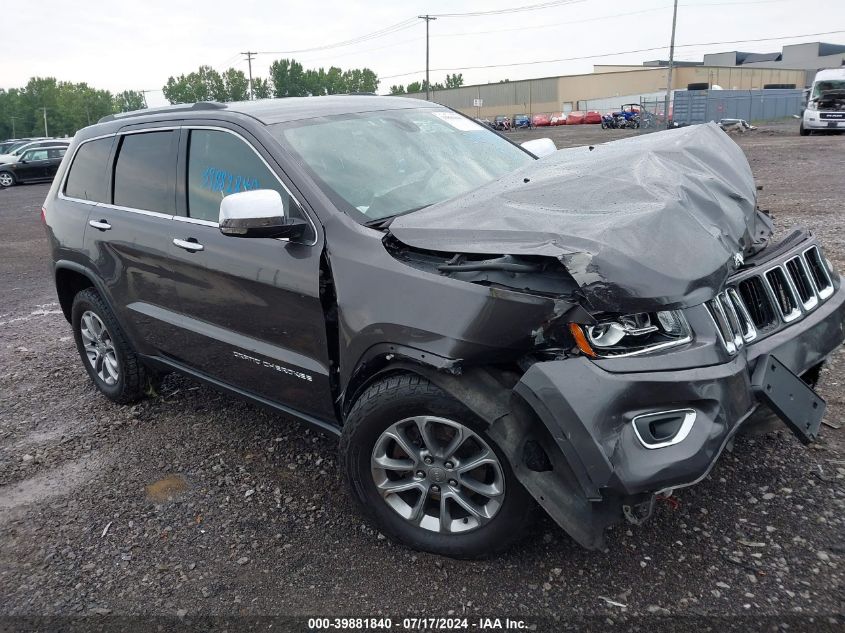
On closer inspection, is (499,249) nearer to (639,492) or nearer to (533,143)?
(639,492)

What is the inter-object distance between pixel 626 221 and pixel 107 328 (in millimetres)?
3441

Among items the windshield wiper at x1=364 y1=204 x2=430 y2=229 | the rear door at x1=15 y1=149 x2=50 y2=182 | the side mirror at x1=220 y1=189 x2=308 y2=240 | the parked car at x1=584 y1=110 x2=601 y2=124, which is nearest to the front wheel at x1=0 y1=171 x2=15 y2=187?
the rear door at x1=15 y1=149 x2=50 y2=182

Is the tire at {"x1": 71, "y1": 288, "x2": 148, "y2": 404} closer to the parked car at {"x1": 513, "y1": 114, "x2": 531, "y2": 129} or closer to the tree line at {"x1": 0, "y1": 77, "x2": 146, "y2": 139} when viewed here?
the parked car at {"x1": 513, "y1": 114, "x2": 531, "y2": 129}

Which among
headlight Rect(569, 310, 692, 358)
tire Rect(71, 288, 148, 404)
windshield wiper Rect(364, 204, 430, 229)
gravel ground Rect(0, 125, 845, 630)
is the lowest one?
gravel ground Rect(0, 125, 845, 630)

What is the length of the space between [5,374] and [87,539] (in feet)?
9.32

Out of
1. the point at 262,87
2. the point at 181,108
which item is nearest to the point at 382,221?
the point at 181,108

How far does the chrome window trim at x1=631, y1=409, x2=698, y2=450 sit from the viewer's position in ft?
7.40

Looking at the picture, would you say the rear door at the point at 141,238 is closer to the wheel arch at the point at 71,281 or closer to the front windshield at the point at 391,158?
the wheel arch at the point at 71,281

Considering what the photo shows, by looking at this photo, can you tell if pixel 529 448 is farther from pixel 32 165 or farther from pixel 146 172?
pixel 32 165

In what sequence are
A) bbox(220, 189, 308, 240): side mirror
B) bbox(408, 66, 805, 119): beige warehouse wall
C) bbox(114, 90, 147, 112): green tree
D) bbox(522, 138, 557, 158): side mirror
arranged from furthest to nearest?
bbox(114, 90, 147, 112): green tree → bbox(408, 66, 805, 119): beige warehouse wall → bbox(522, 138, 557, 158): side mirror → bbox(220, 189, 308, 240): side mirror

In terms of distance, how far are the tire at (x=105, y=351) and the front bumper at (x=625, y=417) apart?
3099 mm

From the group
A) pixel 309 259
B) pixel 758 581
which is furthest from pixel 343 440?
pixel 758 581

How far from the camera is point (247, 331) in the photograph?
3428 millimetres

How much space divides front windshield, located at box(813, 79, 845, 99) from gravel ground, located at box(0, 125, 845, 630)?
80.5ft
